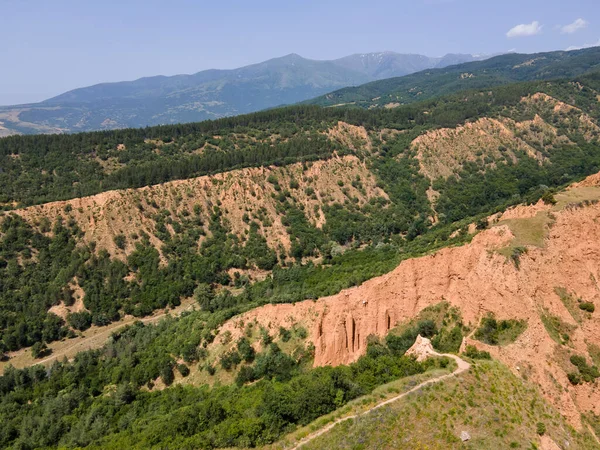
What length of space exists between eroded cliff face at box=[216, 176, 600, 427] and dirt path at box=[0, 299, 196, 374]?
93.7ft

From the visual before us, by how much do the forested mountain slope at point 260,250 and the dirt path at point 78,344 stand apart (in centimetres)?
145

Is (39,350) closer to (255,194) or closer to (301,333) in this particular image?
(301,333)

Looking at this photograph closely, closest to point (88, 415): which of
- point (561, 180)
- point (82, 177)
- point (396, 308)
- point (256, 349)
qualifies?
point (256, 349)

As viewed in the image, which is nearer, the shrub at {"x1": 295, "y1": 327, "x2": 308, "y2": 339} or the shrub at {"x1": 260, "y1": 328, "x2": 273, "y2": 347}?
the shrub at {"x1": 295, "y1": 327, "x2": 308, "y2": 339}

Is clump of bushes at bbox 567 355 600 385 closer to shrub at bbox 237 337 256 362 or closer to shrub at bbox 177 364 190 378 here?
shrub at bbox 237 337 256 362

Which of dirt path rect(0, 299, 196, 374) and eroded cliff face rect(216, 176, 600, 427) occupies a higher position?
eroded cliff face rect(216, 176, 600, 427)

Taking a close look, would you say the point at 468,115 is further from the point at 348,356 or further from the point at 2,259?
the point at 2,259

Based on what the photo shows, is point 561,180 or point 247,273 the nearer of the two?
point 247,273

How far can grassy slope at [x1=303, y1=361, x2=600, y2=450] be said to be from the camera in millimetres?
A: 26078

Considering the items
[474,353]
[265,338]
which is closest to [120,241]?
[265,338]

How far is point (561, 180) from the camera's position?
11369 centimetres

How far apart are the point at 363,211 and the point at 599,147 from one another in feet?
278

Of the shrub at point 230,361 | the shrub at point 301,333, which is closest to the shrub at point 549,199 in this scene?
the shrub at point 301,333

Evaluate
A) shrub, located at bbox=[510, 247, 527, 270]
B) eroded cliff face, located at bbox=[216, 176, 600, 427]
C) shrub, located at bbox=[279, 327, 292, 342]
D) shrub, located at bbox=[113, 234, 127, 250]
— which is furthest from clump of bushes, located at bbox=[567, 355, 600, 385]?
shrub, located at bbox=[113, 234, 127, 250]
